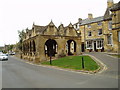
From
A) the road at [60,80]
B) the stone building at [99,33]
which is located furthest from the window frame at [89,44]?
the road at [60,80]

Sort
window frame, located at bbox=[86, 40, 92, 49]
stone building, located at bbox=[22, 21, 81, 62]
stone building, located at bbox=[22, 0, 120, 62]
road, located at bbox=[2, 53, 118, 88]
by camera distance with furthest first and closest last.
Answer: window frame, located at bbox=[86, 40, 92, 49]
stone building, located at bbox=[22, 21, 81, 62]
stone building, located at bbox=[22, 0, 120, 62]
road, located at bbox=[2, 53, 118, 88]

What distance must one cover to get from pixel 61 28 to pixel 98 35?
530 inches

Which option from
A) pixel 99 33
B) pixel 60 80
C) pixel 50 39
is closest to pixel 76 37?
pixel 50 39

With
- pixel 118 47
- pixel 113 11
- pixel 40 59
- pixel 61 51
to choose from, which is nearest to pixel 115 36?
pixel 118 47

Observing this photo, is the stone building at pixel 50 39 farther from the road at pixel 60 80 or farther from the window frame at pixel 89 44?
the road at pixel 60 80

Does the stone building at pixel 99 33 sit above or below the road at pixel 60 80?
above

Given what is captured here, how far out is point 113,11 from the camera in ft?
92.5

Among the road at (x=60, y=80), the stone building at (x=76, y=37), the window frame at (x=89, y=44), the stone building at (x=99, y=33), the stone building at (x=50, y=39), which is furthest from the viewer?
the window frame at (x=89, y=44)

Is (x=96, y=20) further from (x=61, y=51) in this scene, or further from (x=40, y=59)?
(x=40, y=59)

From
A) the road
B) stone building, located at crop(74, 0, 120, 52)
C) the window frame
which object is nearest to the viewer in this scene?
the road

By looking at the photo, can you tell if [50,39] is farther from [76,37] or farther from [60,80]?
[60,80]

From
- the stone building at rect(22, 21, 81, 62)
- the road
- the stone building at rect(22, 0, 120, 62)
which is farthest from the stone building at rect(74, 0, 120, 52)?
the road

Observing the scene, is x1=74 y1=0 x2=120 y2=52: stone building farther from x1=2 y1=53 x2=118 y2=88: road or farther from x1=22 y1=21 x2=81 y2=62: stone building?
x1=2 y1=53 x2=118 y2=88: road

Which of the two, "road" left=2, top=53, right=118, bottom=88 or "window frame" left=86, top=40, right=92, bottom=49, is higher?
"window frame" left=86, top=40, right=92, bottom=49
